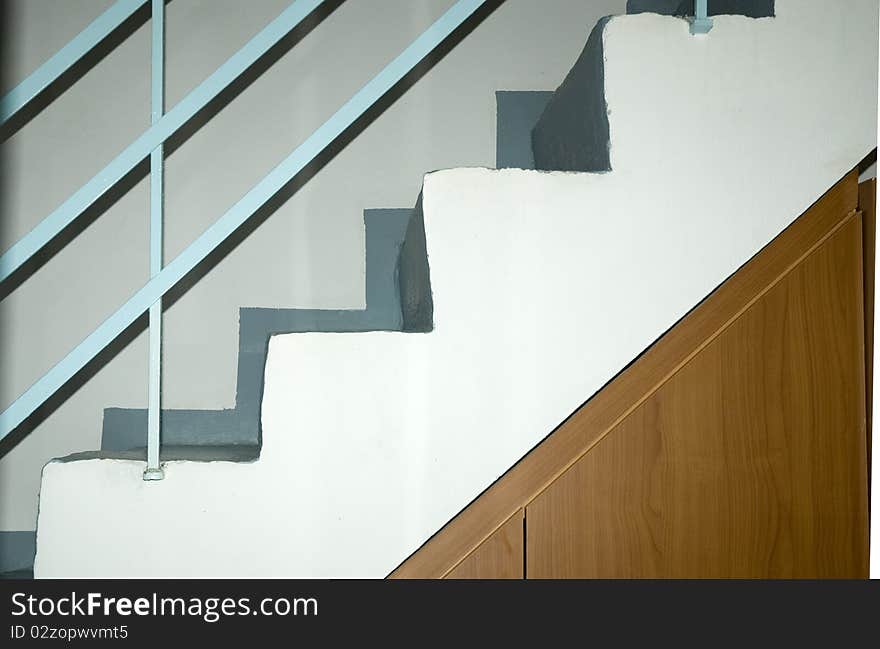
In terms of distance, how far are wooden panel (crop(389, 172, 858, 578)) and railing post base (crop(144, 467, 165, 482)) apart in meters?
0.33

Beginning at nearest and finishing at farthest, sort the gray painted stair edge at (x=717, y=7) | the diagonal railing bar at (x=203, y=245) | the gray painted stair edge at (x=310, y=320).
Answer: the diagonal railing bar at (x=203, y=245), the gray painted stair edge at (x=717, y=7), the gray painted stair edge at (x=310, y=320)

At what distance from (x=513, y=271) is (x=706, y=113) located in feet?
1.11

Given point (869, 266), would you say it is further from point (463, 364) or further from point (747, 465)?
point (463, 364)

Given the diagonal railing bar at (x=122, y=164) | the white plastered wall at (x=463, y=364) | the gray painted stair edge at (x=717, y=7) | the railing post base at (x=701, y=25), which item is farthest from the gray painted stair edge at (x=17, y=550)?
the gray painted stair edge at (x=717, y=7)

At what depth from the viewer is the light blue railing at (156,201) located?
0.99 metres

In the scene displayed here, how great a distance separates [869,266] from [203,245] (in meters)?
0.91

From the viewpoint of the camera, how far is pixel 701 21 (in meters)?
1.04

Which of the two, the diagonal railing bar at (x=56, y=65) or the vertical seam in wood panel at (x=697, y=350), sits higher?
the diagonal railing bar at (x=56, y=65)

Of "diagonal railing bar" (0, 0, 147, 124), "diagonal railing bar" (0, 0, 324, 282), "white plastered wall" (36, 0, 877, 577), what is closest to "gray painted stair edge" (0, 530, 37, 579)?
"white plastered wall" (36, 0, 877, 577)

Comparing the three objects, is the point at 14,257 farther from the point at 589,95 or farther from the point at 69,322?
the point at 589,95

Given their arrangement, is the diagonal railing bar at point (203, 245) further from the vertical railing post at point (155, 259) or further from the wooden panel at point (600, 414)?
the wooden panel at point (600, 414)

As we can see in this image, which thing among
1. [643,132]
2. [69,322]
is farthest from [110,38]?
[643,132]
